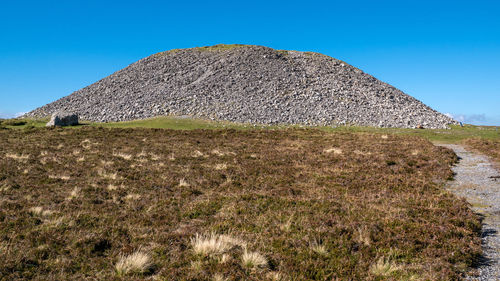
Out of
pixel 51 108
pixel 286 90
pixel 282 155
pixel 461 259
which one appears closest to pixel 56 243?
pixel 461 259

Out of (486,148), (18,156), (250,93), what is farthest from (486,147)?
(250,93)

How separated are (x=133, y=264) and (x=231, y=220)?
3.95 meters

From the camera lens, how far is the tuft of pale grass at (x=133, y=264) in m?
7.10

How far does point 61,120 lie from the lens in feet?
147

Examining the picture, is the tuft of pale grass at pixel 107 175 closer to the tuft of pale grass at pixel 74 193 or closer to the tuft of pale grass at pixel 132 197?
the tuft of pale grass at pixel 74 193

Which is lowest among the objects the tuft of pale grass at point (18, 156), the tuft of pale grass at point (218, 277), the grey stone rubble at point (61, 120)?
the tuft of pale grass at point (218, 277)

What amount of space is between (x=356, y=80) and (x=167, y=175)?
61.7 metres

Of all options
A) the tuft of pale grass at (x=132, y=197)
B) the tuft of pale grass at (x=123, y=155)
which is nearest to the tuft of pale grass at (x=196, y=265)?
the tuft of pale grass at (x=132, y=197)

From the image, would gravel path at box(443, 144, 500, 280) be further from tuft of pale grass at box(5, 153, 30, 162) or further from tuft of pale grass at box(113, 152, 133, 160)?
tuft of pale grass at box(5, 153, 30, 162)

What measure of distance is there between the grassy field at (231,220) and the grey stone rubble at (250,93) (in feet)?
107

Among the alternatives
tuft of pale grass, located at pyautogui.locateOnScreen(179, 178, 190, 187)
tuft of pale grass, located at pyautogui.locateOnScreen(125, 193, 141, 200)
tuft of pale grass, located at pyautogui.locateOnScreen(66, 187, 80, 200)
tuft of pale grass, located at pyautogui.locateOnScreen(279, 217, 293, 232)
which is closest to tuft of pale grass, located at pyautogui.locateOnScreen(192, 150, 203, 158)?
tuft of pale grass, located at pyautogui.locateOnScreen(179, 178, 190, 187)

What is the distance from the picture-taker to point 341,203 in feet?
41.2

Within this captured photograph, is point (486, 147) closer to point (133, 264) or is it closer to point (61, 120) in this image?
point (133, 264)

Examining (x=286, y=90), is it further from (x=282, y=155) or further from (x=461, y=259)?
(x=461, y=259)
